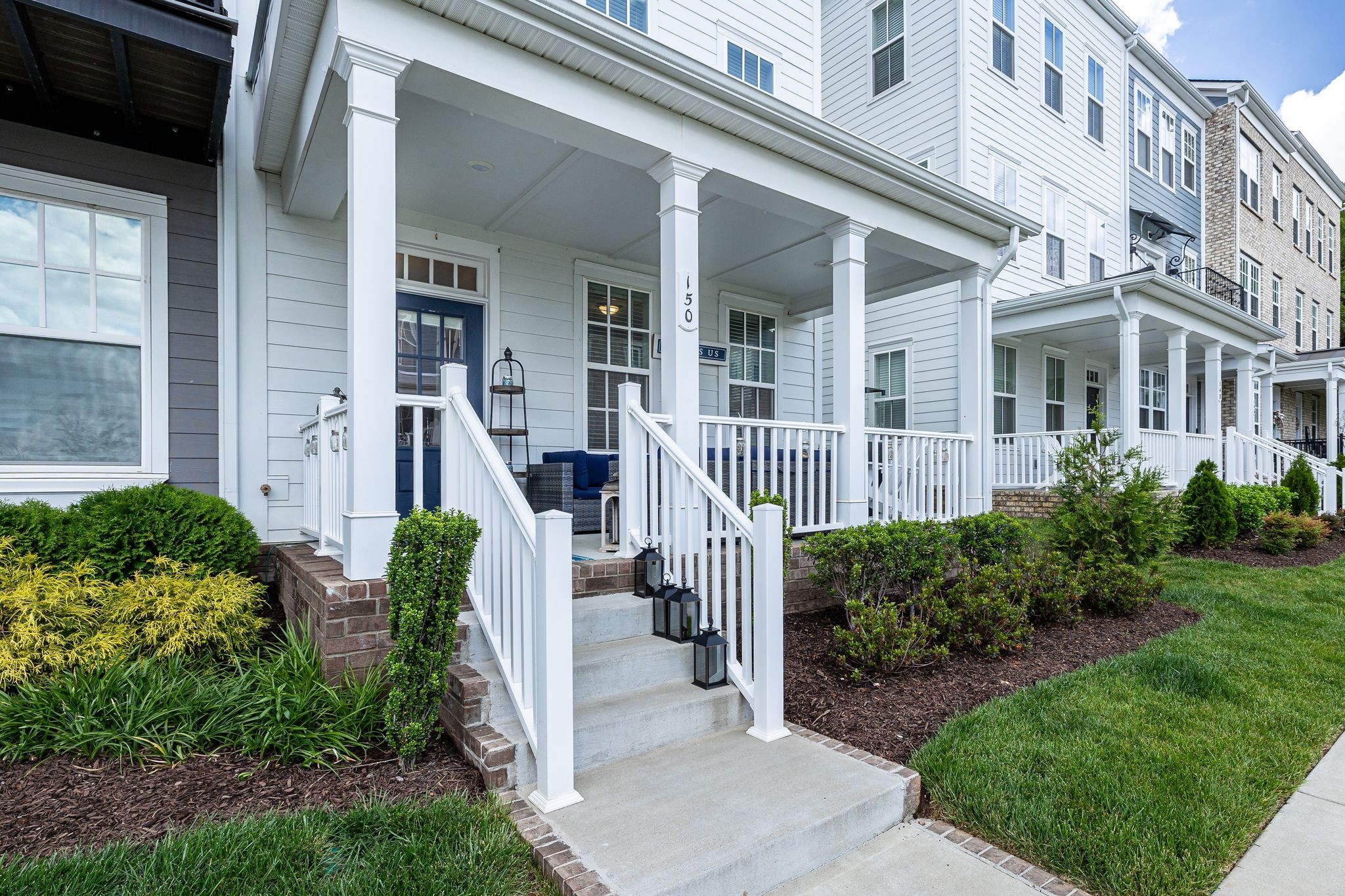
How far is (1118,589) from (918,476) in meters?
1.69

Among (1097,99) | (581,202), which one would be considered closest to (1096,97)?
(1097,99)

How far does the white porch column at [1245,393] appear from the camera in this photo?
12320mm

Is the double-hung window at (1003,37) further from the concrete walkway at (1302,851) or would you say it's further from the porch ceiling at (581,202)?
the concrete walkway at (1302,851)

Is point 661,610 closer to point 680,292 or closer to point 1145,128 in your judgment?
point 680,292

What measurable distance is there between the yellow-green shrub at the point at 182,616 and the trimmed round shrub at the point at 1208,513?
9359mm

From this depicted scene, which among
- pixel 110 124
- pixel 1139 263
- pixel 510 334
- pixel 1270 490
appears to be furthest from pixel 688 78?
pixel 1139 263

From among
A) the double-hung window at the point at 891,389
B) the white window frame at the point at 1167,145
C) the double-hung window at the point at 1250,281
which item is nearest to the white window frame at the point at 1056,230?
the double-hung window at the point at 891,389

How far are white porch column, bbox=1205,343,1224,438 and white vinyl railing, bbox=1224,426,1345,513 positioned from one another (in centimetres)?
22

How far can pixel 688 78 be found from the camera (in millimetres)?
4297

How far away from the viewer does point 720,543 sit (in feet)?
11.3

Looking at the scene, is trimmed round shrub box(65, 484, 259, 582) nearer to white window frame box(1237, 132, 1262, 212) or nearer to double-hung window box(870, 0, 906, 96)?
double-hung window box(870, 0, 906, 96)

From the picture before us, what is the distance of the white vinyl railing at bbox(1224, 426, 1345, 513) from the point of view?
11000 millimetres

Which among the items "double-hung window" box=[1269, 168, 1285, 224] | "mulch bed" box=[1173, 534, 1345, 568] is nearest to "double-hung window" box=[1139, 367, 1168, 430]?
"mulch bed" box=[1173, 534, 1345, 568]

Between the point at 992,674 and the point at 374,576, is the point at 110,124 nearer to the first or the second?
the point at 374,576
